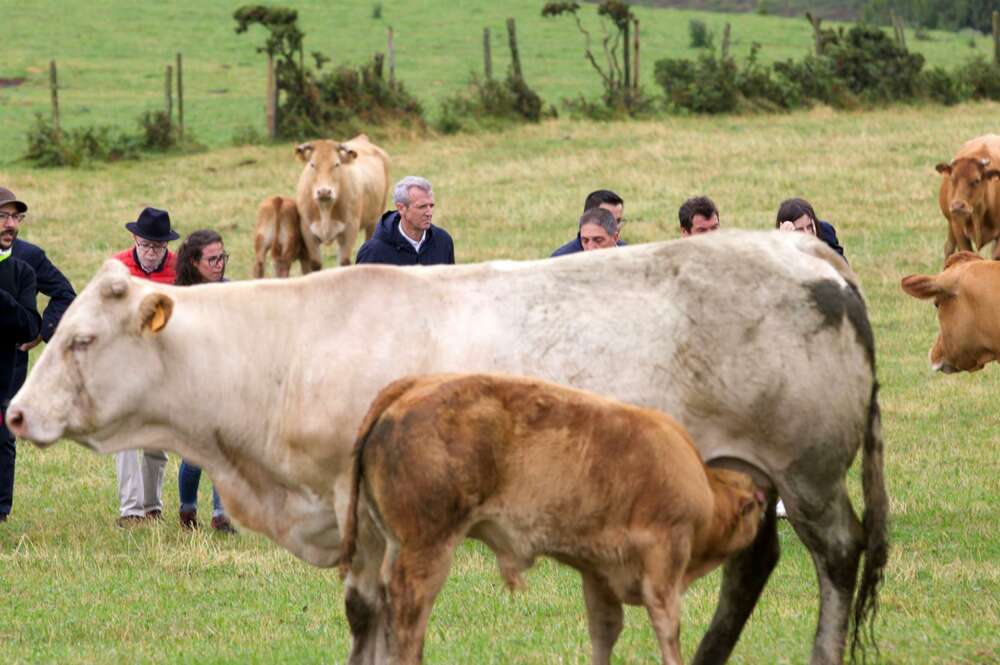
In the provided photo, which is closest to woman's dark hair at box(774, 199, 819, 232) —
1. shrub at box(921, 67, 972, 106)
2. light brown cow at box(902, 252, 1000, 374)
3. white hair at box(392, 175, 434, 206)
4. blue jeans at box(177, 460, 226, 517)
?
light brown cow at box(902, 252, 1000, 374)

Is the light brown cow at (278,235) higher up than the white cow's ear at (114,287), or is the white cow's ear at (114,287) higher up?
the white cow's ear at (114,287)

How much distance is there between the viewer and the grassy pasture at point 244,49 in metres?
35.9

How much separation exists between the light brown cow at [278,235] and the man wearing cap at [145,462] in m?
9.37

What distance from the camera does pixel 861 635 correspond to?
7.18 metres

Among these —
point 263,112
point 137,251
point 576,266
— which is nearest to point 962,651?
point 576,266

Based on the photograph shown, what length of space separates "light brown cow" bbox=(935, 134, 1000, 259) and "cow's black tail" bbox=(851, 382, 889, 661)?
12.2 meters

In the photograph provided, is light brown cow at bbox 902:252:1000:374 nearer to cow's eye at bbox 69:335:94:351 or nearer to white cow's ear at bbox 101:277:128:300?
white cow's ear at bbox 101:277:128:300

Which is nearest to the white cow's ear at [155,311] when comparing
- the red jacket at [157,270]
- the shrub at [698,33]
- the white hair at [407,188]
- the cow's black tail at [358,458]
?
the cow's black tail at [358,458]

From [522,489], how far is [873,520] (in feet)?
6.92

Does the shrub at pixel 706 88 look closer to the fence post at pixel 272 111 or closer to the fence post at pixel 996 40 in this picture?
the fence post at pixel 996 40

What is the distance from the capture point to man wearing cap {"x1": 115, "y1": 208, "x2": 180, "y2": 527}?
10.4 meters

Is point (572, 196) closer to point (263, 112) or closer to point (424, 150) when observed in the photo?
point (424, 150)

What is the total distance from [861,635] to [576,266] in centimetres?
214

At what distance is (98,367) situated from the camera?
21.1 feet
